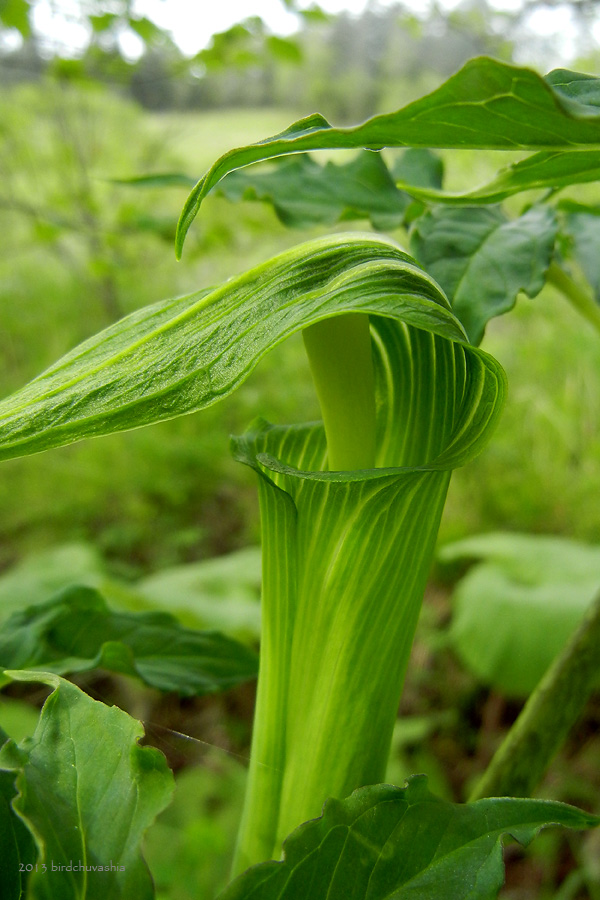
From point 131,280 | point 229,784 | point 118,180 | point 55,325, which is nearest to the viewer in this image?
point 229,784

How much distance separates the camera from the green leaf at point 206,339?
0.22m

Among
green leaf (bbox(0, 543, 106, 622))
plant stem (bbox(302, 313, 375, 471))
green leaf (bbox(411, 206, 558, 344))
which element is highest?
green leaf (bbox(411, 206, 558, 344))

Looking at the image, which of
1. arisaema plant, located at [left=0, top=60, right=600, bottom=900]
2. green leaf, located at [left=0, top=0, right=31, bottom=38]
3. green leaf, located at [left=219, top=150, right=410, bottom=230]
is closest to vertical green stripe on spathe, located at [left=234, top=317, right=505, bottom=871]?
arisaema plant, located at [left=0, top=60, right=600, bottom=900]

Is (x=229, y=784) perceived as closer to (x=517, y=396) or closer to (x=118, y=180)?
(x=118, y=180)

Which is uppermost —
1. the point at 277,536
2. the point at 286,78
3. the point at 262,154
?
the point at 286,78

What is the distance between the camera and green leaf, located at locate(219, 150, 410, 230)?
506 millimetres

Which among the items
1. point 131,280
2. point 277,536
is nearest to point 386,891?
point 277,536

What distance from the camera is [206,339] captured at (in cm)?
23

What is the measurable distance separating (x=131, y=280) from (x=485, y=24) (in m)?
2.00

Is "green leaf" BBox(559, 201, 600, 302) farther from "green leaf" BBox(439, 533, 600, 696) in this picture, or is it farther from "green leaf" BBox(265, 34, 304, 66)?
"green leaf" BBox(265, 34, 304, 66)

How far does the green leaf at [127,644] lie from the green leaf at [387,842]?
160 millimetres

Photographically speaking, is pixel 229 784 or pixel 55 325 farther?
pixel 55 325

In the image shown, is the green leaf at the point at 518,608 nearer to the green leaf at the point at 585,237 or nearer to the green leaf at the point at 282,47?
the green leaf at the point at 585,237

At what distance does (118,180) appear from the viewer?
55 centimetres
